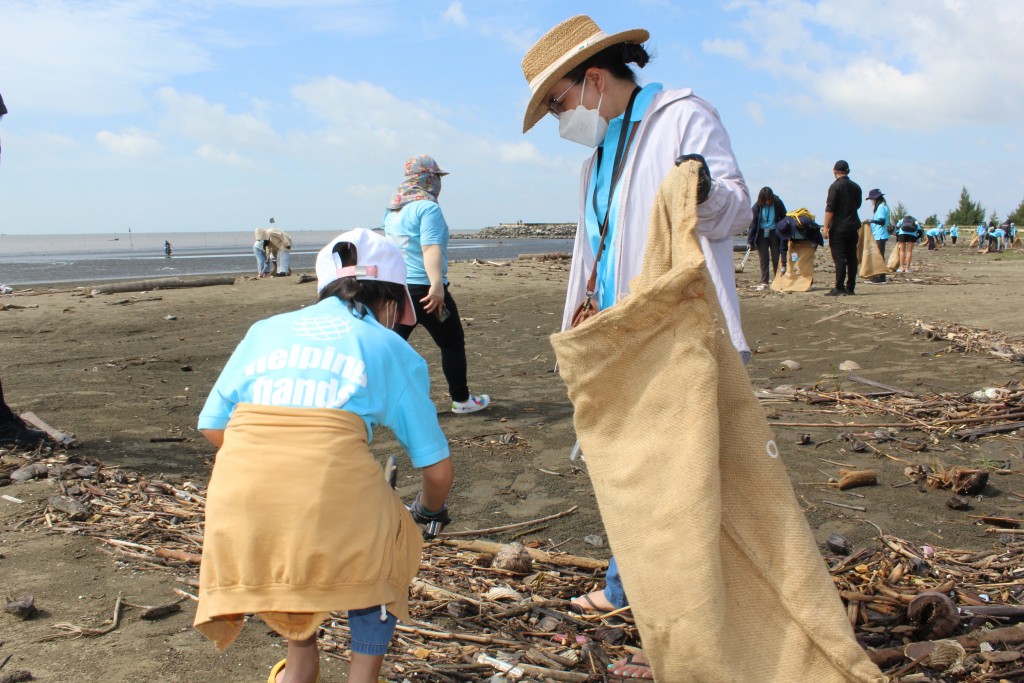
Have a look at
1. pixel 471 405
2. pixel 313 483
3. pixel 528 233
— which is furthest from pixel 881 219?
pixel 528 233

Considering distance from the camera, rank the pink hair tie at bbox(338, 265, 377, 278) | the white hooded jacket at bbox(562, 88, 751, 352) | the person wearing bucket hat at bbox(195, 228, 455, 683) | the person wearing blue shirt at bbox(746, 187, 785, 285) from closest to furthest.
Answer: the person wearing bucket hat at bbox(195, 228, 455, 683), the pink hair tie at bbox(338, 265, 377, 278), the white hooded jacket at bbox(562, 88, 751, 352), the person wearing blue shirt at bbox(746, 187, 785, 285)

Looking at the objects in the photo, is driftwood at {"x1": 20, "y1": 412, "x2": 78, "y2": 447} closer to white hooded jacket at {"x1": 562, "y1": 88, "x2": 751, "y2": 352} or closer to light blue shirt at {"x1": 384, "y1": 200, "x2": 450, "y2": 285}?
light blue shirt at {"x1": 384, "y1": 200, "x2": 450, "y2": 285}

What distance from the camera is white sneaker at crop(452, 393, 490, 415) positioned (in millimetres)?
7164

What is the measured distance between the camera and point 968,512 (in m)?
4.49

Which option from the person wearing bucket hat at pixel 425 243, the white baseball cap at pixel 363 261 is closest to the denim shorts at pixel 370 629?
the white baseball cap at pixel 363 261

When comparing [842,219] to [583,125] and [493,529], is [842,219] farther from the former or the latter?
[583,125]

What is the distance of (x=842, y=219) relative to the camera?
1423 cm

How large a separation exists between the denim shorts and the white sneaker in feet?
15.7

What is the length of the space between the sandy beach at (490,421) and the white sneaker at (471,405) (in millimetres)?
129

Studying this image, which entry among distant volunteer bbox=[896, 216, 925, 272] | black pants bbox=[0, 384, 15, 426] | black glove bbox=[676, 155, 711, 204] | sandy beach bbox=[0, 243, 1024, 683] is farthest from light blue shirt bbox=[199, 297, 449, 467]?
distant volunteer bbox=[896, 216, 925, 272]

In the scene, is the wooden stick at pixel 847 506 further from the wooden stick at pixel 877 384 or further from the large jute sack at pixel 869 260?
the large jute sack at pixel 869 260

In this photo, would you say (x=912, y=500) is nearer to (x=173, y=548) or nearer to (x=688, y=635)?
(x=688, y=635)

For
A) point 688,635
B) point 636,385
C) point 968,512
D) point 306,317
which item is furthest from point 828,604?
point 968,512

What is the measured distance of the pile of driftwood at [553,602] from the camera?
2973 mm
